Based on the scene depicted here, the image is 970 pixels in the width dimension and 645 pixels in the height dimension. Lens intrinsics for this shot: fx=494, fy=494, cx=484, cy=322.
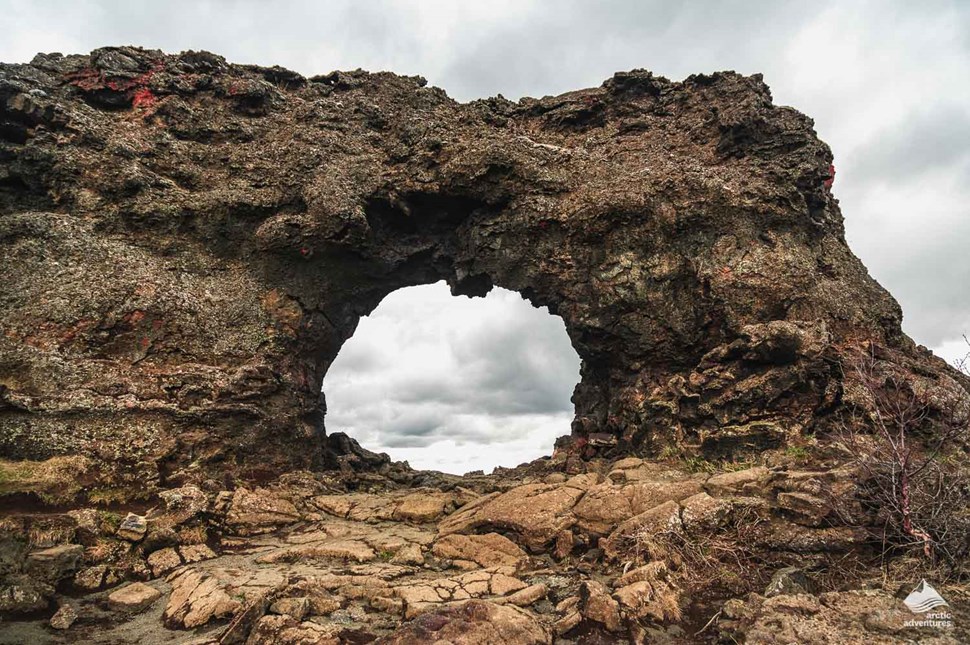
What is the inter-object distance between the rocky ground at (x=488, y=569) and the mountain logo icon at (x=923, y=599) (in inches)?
7.9

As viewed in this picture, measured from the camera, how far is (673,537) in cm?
1021

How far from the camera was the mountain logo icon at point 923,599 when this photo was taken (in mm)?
7117

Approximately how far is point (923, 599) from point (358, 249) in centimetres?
1976

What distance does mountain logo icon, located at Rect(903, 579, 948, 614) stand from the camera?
712 centimetres

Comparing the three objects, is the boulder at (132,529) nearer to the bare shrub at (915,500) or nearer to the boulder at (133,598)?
the boulder at (133,598)

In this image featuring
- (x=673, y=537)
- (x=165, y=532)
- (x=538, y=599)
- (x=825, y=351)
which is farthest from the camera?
(x=825, y=351)

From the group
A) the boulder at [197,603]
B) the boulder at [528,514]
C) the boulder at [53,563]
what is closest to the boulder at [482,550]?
the boulder at [528,514]

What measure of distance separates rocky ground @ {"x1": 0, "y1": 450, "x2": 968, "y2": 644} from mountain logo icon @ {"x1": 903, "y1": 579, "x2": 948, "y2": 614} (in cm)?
20

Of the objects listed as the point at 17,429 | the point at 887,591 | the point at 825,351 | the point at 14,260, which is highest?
the point at 14,260

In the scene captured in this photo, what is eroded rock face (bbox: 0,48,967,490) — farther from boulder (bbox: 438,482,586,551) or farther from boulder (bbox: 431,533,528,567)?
boulder (bbox: 431,533,528,567)

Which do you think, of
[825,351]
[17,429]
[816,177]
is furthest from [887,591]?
[17,429]

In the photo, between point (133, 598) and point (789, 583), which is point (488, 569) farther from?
point (133, 598)

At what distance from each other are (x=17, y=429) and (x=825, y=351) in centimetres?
2531

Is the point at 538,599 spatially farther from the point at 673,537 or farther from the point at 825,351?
the point at 825,351
